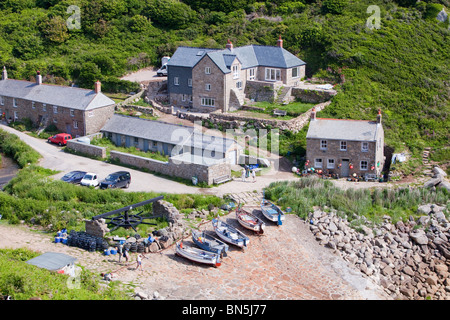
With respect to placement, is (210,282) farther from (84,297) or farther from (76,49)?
→ (76,49)

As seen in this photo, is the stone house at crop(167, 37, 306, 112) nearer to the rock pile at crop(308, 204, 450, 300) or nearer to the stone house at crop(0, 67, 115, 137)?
the stone house at crop(0, 67, 115, 137)

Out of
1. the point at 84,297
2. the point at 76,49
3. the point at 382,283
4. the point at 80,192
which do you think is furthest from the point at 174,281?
the point at 76,49

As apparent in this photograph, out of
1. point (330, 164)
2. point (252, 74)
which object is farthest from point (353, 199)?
point (252, 74)

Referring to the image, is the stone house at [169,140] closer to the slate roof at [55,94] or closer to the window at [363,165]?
the slate roof at [55,94]

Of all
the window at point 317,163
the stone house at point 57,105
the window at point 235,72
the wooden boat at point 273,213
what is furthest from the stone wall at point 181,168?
the window at point 235,72

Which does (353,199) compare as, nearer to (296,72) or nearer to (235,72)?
(235,72)

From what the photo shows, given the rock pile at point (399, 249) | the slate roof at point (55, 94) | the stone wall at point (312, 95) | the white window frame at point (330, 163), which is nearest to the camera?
the rock pile at point (399, 249)
